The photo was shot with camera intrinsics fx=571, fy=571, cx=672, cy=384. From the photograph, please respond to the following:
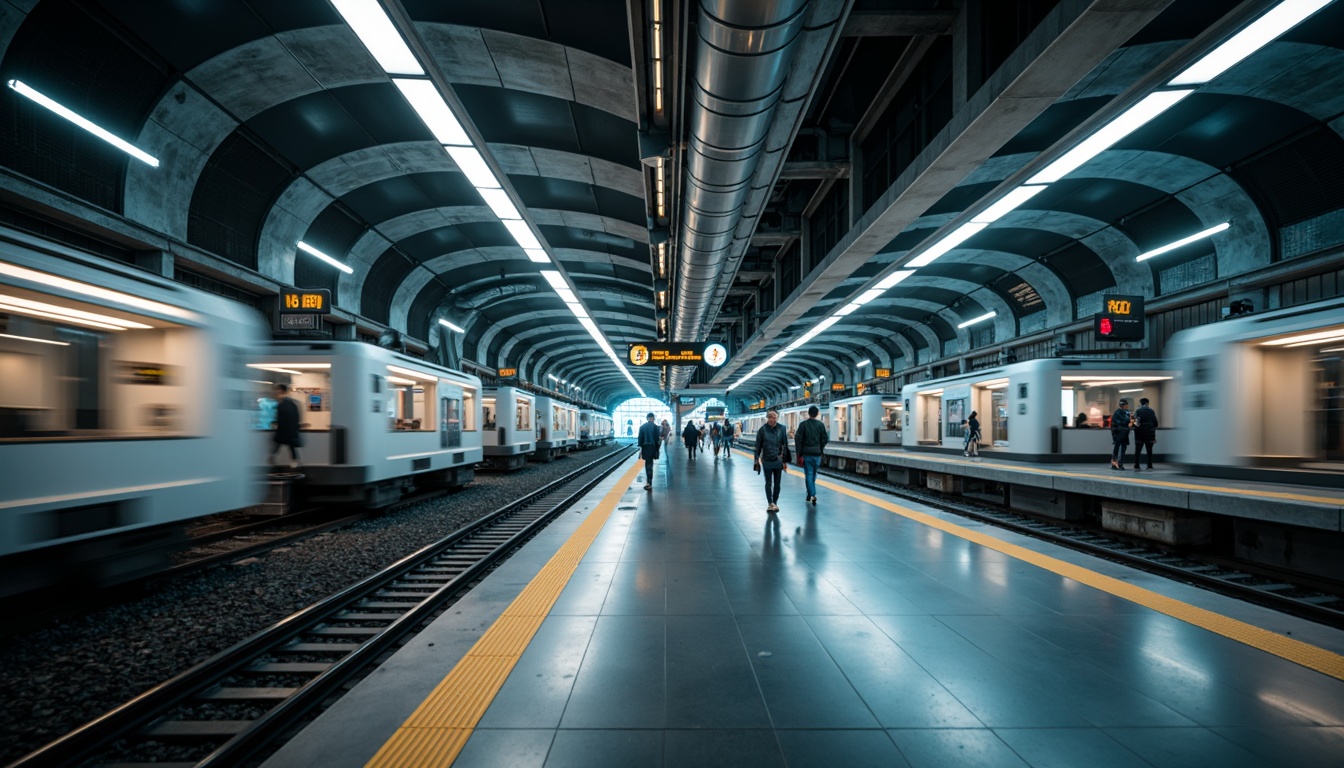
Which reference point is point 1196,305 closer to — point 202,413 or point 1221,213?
point 1221,213

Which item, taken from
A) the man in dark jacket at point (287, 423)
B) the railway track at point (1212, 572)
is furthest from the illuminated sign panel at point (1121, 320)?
the man in dark jacket at point (287, 423)

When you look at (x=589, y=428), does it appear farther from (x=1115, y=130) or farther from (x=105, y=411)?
(x=105, y=411)

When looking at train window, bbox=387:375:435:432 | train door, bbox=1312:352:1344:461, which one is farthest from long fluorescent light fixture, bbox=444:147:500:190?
train door, bbox=1312:352:1344:461

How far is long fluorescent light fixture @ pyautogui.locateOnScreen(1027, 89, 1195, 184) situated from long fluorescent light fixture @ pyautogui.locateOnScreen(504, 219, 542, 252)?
10.0 m

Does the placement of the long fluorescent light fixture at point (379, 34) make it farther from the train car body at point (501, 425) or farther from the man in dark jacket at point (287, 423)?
the train car body at point (501, 425)

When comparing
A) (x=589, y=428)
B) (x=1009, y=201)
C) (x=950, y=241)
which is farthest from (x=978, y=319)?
(x=589, y=428)

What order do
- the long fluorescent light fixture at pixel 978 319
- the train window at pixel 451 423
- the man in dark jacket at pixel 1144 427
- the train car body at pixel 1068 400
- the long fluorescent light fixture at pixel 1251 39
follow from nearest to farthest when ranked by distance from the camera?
the long fluorescent light fixture at pixel 1251 39 < the man in dark jacket at pixel 1144 427 < the train window at pixel 451 423 < the train car body at pixel 1068 400 < the long fluorescent light fixture at pixel 978 319

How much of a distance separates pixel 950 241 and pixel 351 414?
39.5ft

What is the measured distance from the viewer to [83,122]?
340 inches

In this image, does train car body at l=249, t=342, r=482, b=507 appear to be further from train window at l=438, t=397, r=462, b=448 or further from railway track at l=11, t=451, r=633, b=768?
railway track at l=11, t=451, r=633, b=768

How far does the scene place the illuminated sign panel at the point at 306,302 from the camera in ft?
43.0

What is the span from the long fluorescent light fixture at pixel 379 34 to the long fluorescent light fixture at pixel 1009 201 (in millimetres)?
8854

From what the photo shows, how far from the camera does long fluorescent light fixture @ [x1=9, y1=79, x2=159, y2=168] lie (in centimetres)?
788

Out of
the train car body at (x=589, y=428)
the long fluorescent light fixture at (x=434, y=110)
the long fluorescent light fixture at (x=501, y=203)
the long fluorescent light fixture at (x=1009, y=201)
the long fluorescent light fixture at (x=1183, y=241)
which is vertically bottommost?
the train car body at (x=589, y=428)
